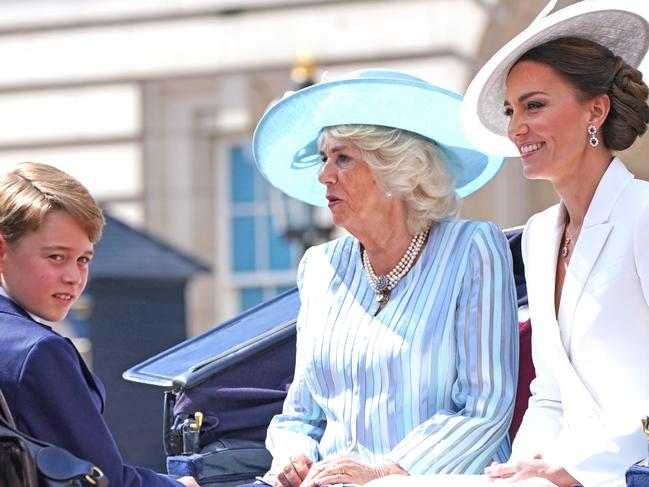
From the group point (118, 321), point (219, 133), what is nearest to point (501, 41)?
point (219, 133)

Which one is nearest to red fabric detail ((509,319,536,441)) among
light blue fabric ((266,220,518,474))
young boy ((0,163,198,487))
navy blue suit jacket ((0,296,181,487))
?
light blue fabric ((266,220,518,474))

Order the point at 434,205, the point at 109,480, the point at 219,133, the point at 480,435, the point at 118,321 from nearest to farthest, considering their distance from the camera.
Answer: the point at 109,480 → the point at 480,435 → the point at 434,205 → the point at 118,321 → the point at 219,133

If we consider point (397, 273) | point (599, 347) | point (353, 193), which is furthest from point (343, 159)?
point (599, 347)

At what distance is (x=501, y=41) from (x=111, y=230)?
5.20 m

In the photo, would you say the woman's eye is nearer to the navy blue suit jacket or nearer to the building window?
the navy blue suit jacket

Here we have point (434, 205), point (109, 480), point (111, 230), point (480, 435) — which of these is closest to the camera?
point (109, 480)

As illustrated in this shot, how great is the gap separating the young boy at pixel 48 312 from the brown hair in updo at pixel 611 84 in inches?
41.3

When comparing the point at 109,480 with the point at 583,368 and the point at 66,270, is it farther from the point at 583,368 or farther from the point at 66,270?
the point at 583,368

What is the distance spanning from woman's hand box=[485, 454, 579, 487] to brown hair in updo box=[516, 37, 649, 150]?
71 centimetres

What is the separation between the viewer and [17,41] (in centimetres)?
1301

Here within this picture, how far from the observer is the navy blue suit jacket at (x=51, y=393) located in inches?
97.1

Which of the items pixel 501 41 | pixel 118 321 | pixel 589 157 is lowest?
pixel 118 321

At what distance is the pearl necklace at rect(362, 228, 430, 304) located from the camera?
331cm

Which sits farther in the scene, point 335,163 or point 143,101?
point 143,101
